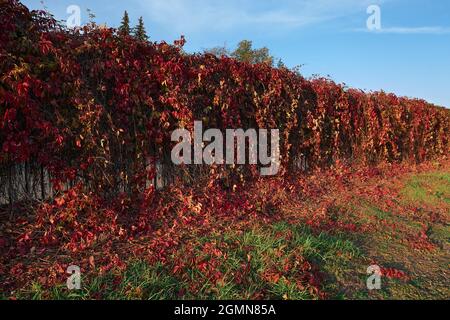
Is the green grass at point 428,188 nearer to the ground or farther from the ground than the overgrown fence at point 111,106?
nearer to the ground

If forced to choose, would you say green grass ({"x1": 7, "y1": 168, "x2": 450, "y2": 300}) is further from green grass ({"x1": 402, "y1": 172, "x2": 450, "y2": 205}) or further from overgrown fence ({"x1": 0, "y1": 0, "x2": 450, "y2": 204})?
green grass ({"x1": 402, "y1": 172, "x2": 450, "y2": 205})

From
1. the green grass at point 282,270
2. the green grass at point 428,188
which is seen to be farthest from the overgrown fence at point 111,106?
the green grass at point 428,188

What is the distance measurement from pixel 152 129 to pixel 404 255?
378 cm

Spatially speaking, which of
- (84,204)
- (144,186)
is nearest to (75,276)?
(84,204)

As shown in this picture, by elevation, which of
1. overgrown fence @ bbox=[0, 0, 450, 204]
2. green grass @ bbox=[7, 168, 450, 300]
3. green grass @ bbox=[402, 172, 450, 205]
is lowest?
green grass @ bbox=[7, 168, 450, 300]

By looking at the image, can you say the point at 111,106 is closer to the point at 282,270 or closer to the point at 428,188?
the point at 282,270

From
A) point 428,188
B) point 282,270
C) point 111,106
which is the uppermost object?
point 111,106

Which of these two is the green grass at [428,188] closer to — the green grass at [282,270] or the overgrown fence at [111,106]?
the green grass at [282,270]

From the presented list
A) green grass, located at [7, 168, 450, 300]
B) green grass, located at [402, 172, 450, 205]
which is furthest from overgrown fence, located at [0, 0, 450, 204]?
green grass, located at [402, 172, 450, 205]

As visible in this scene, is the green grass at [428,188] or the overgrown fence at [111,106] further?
the green grass at [428,188]

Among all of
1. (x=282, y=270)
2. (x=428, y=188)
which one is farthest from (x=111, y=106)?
(x=428, y=188)

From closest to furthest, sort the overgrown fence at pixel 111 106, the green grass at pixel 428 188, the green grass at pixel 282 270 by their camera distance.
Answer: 1. the green grass at pixel 282 270
2. the overgrown fence at pixel 111 106
3. the green grass at pixel 428 188

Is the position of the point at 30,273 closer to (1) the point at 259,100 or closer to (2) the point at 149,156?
(2) the point at 149,156

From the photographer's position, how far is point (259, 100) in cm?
652
